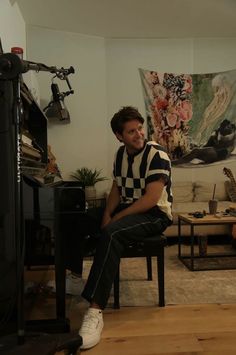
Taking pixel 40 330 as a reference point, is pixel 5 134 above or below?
above

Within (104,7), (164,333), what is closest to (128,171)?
(164,333)

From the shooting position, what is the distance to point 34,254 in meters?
1.96

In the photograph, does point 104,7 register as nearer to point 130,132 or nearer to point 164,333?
point 130,132

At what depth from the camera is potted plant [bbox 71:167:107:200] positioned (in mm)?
4711

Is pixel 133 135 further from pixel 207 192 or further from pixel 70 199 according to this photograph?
pixel 207 192

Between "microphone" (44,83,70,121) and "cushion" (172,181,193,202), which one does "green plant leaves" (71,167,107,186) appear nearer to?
"microphone" (44,83,70,121)

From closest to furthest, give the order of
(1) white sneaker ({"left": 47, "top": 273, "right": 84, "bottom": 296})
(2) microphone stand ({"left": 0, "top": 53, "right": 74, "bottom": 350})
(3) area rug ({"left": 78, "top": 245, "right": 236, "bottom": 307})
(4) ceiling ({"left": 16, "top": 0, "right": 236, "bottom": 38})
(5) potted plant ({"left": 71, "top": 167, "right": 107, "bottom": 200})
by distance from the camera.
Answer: (2) microphone stand ({"left": 0, "top": 53, "right": 74, "bottom": 350}) → (3) area rug ({"left": 78, "top": 245, "right": 236, "bottom": 307}) → (1) white sneaker ({"left": 47, "top": 273, "right": 84, "bottom": 296}) → (4) ceiling ({"left": 16, "top": 0, "right": 236, "bottom": 38}) → (5) potted plant ({"left": 71, "top": 167, "right": 107, "bottom": 200})

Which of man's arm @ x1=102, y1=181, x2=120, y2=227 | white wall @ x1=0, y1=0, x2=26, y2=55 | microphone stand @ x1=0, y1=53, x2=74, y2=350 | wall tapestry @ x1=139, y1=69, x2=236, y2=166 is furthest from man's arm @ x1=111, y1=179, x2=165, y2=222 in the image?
wall tapestry @ x1=139, y1=69, x2=236, y2=166

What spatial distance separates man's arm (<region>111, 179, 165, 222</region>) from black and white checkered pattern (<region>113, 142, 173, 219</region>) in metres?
0.04

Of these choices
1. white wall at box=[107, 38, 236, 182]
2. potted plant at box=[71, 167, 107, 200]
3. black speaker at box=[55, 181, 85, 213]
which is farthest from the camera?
white wall at box=[107, 38, 236, 182]

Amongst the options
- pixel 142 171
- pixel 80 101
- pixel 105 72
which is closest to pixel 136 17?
pixel 105 72

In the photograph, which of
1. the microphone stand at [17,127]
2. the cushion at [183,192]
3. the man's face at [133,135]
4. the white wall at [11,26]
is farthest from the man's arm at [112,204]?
the cushion at [183,192]

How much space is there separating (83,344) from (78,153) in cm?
350

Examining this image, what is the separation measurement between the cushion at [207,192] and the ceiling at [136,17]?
2142 millimetres
